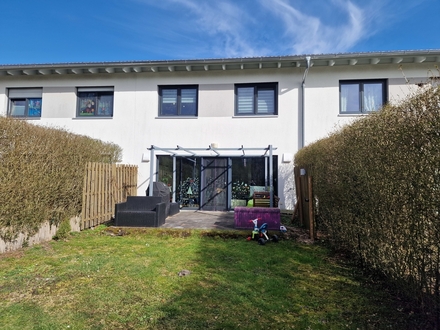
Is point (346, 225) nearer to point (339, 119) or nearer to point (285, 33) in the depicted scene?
point (339, 119)

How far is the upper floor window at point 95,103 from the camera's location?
1130cm

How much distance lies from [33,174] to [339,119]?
994cm

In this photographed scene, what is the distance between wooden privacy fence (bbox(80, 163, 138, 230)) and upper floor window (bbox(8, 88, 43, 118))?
5.80 metres

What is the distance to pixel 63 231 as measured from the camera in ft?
20.0

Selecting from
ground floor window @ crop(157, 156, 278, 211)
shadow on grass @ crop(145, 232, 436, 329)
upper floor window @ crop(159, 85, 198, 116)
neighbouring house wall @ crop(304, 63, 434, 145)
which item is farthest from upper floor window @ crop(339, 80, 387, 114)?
shadow on grass @ crop(145, 232, 436, 329)

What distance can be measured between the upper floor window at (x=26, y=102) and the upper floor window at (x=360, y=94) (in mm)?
12787

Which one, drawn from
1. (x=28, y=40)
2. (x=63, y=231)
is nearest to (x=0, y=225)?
(x=63, y=231)

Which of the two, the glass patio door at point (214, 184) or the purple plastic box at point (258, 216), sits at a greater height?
the glass patio door at point (214, 184)

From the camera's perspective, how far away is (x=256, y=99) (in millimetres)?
10641

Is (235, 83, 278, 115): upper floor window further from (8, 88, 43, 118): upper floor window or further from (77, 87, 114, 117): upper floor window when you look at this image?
(8, 88, 43, 118): upper floor window

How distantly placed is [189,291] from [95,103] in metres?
10.4

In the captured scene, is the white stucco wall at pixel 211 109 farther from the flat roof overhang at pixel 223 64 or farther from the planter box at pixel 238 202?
the planter box at pixel 238 202

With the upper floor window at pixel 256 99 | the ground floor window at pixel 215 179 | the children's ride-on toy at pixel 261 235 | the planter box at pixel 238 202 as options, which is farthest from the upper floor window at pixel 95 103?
the children's ride-on toy at pixel 261 235

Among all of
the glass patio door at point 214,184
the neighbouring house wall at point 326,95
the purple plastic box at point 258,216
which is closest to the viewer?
the purple plastic box at point 258,216
